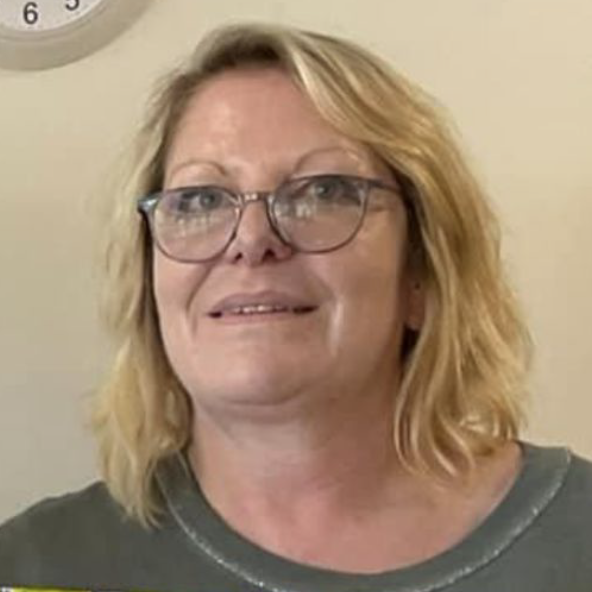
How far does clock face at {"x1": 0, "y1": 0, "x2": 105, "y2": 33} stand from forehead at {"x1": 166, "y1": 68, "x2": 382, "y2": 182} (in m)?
0.25

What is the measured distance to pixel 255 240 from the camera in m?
1.07

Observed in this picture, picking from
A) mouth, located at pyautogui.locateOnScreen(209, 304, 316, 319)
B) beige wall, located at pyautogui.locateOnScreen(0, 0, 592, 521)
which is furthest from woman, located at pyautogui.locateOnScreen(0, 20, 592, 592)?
beige wall, located at pyautogui.locateOnScreen(0, 0, 592, 521)

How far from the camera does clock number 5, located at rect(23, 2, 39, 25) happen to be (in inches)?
52.6

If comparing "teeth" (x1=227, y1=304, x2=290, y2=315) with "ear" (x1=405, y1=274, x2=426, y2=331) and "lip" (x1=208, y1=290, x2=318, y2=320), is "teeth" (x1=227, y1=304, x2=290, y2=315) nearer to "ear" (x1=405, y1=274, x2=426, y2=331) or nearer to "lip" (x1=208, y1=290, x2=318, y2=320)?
"lip" (x1=208, y1=290, x2=318, y2=320)

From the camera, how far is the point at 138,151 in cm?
122

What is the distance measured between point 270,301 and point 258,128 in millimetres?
151

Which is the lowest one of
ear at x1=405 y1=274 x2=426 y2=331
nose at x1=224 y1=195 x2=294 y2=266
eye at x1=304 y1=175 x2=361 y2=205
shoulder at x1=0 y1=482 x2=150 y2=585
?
shoulder at x1=0 y1=482 x2=150 y2=585

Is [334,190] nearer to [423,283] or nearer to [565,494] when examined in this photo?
[423,283]

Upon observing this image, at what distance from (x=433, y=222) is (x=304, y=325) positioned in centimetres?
16

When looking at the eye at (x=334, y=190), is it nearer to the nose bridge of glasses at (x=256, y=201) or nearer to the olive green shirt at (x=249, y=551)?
the nose bridge of glasses at (x=256, y=201)

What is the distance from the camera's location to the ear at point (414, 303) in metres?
1.20

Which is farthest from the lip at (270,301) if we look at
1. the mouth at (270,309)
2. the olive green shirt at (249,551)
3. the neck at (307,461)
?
the olive green shirt at (249,551)

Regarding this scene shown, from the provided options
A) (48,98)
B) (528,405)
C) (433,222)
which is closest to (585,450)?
(528,405)

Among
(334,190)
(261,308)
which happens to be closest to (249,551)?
(261,308)
